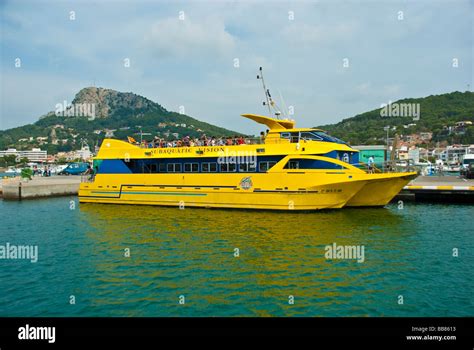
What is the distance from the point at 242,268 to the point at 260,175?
11365 mm

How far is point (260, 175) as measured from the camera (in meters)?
23.1

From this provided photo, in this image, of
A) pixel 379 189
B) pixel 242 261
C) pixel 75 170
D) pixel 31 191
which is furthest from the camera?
pixel 75 170

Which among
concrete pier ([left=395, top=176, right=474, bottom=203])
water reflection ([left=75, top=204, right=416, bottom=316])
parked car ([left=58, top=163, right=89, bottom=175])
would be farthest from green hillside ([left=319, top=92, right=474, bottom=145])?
water reflection ([left=75, top=204, right=416, bottom=316])

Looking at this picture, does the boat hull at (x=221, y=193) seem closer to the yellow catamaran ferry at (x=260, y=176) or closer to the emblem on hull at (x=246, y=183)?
the yellow catamaran ferry at (x=260, y=176)

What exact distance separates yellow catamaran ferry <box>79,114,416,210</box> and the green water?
2.11 meters

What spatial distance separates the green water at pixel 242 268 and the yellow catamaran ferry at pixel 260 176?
6.92ft

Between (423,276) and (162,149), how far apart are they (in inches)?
784

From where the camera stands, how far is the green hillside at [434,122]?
146 m

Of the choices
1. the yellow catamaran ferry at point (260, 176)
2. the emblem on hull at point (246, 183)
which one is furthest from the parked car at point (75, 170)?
the emblem on hull at point (246, 183)

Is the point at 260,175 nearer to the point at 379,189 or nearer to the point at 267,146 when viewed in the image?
the point at 267,146

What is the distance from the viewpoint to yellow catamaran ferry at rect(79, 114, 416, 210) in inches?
859

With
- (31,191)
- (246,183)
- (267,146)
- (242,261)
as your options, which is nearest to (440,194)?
(267,146)

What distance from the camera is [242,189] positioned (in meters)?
23.6
